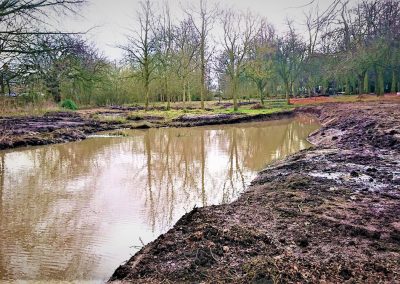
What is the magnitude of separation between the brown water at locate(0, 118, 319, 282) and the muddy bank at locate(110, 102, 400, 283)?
0.75 meters

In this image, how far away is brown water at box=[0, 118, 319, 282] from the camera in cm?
488

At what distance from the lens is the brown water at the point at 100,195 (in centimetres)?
488

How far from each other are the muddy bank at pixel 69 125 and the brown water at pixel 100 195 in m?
1.30

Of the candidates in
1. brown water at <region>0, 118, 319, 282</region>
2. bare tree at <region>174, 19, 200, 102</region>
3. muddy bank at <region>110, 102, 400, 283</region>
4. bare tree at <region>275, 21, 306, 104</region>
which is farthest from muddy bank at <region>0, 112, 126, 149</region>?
bare tree at <region>275, 21, 306, 104</region>

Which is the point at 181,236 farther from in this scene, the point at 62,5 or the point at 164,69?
the point at 164,69

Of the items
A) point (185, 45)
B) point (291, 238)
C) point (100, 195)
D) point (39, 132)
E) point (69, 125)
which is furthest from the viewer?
point (185, 45)

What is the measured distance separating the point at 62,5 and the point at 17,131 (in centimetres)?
823

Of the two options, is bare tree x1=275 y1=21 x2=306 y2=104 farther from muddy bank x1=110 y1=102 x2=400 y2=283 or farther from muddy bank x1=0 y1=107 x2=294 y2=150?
muddy bank x1=110 y1=102 x2=400 y2=283

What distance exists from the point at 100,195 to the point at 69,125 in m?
15.0

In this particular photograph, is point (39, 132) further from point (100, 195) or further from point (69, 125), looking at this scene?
point (100, 195)

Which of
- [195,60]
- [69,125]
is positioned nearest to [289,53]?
[195,60]

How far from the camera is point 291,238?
4465mm

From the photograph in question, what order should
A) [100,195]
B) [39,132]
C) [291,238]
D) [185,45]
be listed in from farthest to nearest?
[185,45], [39,132], [100,195], [291,238]

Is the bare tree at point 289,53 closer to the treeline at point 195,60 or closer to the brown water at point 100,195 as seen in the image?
the treeline at point 195,60
